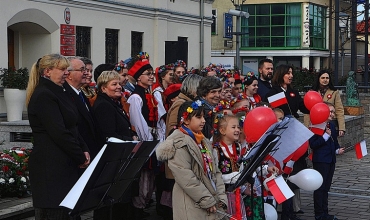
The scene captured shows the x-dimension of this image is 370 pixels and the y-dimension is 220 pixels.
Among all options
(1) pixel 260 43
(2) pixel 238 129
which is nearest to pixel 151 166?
(2) pixel 238 129

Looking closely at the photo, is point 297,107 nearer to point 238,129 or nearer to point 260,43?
point 238,129

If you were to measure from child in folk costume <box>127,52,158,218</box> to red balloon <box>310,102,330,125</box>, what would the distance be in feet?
6.77

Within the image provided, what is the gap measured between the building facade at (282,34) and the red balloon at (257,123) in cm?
4432

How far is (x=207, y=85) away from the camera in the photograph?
8.06 m

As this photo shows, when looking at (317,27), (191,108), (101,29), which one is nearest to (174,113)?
(191,108)

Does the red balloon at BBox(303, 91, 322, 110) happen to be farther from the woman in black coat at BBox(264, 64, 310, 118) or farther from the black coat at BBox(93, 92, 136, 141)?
the black coat at BBox(93, 92, 136, 141)

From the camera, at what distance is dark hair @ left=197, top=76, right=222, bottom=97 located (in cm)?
805

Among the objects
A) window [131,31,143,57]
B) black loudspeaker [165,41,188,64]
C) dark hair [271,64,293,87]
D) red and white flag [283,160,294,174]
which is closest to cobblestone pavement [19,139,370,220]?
red and white flag [283,160,294,174]

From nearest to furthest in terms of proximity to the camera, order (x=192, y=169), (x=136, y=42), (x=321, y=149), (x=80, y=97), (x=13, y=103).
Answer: (x=192, y=169) < (x=80, y=97) < (x=321, y=149) < (x=13, y=103) < (x=136, y=42)

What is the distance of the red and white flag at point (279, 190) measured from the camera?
677 cm

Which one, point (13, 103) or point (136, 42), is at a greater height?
point (136, 42)

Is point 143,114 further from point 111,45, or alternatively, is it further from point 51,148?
point 111,45

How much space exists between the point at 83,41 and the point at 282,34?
115 ft

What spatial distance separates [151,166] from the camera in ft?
29.3
